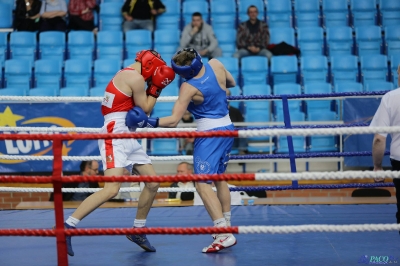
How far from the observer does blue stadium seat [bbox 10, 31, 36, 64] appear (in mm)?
9930

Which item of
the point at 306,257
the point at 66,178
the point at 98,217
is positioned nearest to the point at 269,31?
the point at 98,217

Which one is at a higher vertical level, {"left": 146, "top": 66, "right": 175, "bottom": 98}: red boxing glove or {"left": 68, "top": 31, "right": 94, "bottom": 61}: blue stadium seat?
{"left": 68, "top": 31, "right": 94, "bottom": 61}: blue stadium seat

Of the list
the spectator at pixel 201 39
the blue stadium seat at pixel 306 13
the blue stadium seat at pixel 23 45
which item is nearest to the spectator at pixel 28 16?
the blue stadium seat at pixel 23 45

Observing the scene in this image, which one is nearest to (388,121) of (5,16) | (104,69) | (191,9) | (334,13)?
(104,69)

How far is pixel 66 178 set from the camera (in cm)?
331

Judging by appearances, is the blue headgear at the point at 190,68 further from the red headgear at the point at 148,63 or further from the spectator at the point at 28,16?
the spectator at the point at 28,16

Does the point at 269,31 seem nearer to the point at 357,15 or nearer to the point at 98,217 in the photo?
the point at 357,15

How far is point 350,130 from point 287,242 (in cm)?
150

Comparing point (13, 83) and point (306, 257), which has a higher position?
point (13, 83)

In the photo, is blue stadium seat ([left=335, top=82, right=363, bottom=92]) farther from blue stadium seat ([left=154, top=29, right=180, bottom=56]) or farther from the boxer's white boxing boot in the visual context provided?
the boxer's white boxing boot

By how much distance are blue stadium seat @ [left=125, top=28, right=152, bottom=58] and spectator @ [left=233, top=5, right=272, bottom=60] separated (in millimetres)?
1359

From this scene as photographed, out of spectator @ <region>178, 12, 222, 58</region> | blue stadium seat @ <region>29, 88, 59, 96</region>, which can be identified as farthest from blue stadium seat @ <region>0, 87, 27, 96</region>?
spectator @ <region>178, 12, 222, 58</region>

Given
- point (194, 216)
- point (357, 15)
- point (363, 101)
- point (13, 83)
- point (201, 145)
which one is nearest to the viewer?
point (201, 145)

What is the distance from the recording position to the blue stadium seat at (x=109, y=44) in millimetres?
9852
